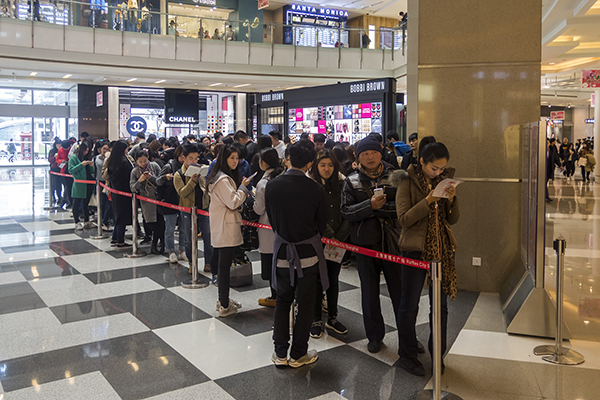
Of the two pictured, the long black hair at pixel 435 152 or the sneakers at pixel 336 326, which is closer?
the long black hair at pixel 435 152

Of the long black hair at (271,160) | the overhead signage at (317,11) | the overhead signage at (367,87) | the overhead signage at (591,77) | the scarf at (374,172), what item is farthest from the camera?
the overhead signage at (317,11)

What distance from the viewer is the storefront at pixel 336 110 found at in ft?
41.0

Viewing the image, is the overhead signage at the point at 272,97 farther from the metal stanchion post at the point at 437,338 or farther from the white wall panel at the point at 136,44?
the metal stanchion post at the point at 437,338

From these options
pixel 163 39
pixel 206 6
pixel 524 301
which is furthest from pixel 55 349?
pixel 206 6

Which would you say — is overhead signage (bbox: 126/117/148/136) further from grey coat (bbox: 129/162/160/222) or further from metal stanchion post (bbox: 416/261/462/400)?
metal stanchion post (bbox: 416/261/462/400)

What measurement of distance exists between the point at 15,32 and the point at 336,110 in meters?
10.6

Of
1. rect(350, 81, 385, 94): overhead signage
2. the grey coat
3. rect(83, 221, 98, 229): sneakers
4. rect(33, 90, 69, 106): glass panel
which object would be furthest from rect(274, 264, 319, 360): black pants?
rect(33, 90, 69, 106): glass panel

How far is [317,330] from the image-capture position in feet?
14.5

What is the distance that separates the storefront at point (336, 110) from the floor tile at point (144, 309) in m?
7.60

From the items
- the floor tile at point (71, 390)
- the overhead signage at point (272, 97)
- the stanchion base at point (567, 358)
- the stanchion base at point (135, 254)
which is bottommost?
the floor tile at point (71, 390)

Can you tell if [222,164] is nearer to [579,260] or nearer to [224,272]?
[224,272]

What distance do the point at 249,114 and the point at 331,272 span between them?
23.2 metres

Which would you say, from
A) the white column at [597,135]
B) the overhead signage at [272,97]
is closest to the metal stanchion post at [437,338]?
the overhead signage at [272,97]

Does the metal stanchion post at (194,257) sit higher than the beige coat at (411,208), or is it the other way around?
the beige coat at (411,208)
